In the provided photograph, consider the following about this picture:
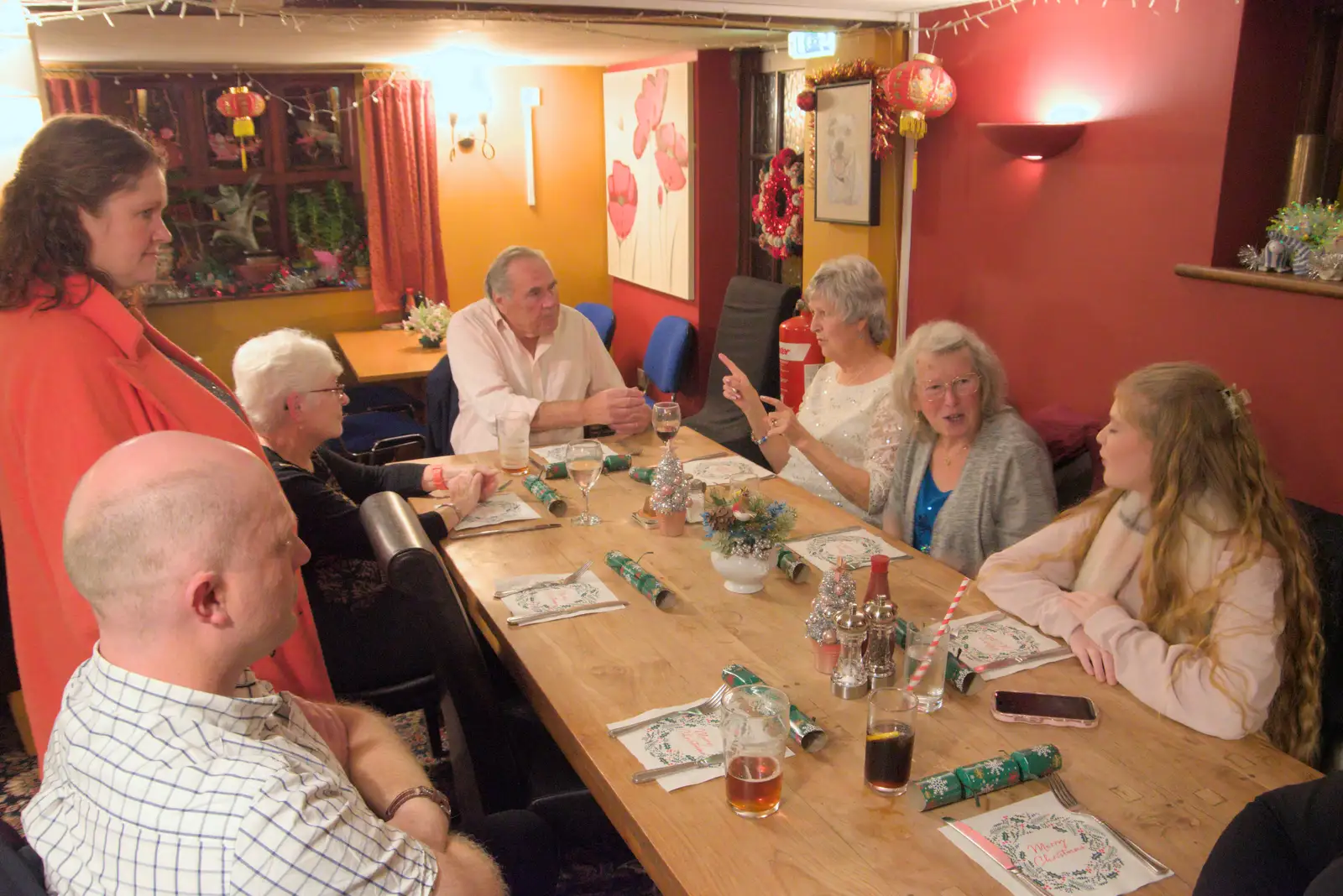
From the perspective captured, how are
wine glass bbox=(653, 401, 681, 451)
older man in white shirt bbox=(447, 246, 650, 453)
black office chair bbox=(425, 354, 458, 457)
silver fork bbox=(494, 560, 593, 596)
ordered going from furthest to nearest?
black office chair bbox=(425, 354, 458, 457)
older man in white shirt bbox=(447, 246, 650, 453)
wine glass bbox=(653, 401, 681, 451)
silver fork bbox=(494, 560, 593, 596)

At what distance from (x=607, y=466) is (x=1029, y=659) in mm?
1473

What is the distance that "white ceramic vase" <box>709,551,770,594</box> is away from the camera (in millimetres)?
2033

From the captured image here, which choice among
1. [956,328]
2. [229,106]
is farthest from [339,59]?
[956,328]

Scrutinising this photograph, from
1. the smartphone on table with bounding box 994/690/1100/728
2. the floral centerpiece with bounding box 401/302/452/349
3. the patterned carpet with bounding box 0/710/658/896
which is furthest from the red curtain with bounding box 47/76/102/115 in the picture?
the smartphone on table with bounding box 994/690/1100/728

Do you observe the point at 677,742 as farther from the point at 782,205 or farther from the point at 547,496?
the point at 782,205

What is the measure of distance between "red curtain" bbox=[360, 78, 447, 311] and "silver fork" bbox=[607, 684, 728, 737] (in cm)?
541

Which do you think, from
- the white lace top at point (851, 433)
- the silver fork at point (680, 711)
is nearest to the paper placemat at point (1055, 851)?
the silver fork at point (680, 711)

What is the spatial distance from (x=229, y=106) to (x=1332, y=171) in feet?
18.0

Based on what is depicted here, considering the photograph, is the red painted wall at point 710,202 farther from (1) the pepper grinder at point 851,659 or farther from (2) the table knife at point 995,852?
(2) the table knife at point 995,852

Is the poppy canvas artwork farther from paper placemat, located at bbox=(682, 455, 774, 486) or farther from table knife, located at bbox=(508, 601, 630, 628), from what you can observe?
table knife, located at bbox=(508, 601, 630, 628)

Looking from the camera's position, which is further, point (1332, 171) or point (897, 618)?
point (1332, 171)

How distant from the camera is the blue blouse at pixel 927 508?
8.42 ft

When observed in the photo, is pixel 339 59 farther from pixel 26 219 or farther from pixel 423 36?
pixel 26 219

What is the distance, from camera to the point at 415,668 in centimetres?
249
